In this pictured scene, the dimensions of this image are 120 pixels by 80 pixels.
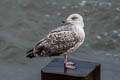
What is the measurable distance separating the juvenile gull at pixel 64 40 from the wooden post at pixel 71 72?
11cm

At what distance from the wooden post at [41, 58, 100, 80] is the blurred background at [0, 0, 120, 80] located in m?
2.36

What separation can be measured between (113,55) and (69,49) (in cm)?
362

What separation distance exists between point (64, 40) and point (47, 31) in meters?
4.84

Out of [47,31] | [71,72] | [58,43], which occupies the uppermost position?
[47,31]

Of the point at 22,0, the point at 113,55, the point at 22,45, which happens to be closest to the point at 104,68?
the point at 113,55

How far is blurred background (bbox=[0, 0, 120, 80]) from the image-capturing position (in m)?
9.13

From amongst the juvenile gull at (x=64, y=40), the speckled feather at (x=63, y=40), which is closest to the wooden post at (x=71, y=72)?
the juvenile gull at (x=64, y=40)

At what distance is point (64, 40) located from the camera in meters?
6.04

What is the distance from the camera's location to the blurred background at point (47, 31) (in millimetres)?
9133

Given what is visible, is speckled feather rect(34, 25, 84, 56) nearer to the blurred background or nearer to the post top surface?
the post top surface

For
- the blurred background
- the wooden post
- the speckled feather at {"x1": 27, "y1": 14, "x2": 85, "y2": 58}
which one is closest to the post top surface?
the wooden post

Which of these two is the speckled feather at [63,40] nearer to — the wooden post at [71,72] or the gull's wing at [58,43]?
the gull's wing at [58,43]

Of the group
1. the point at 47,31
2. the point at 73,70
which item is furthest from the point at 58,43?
the point at 47,31

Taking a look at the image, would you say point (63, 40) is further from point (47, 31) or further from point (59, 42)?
point (47, 31)
